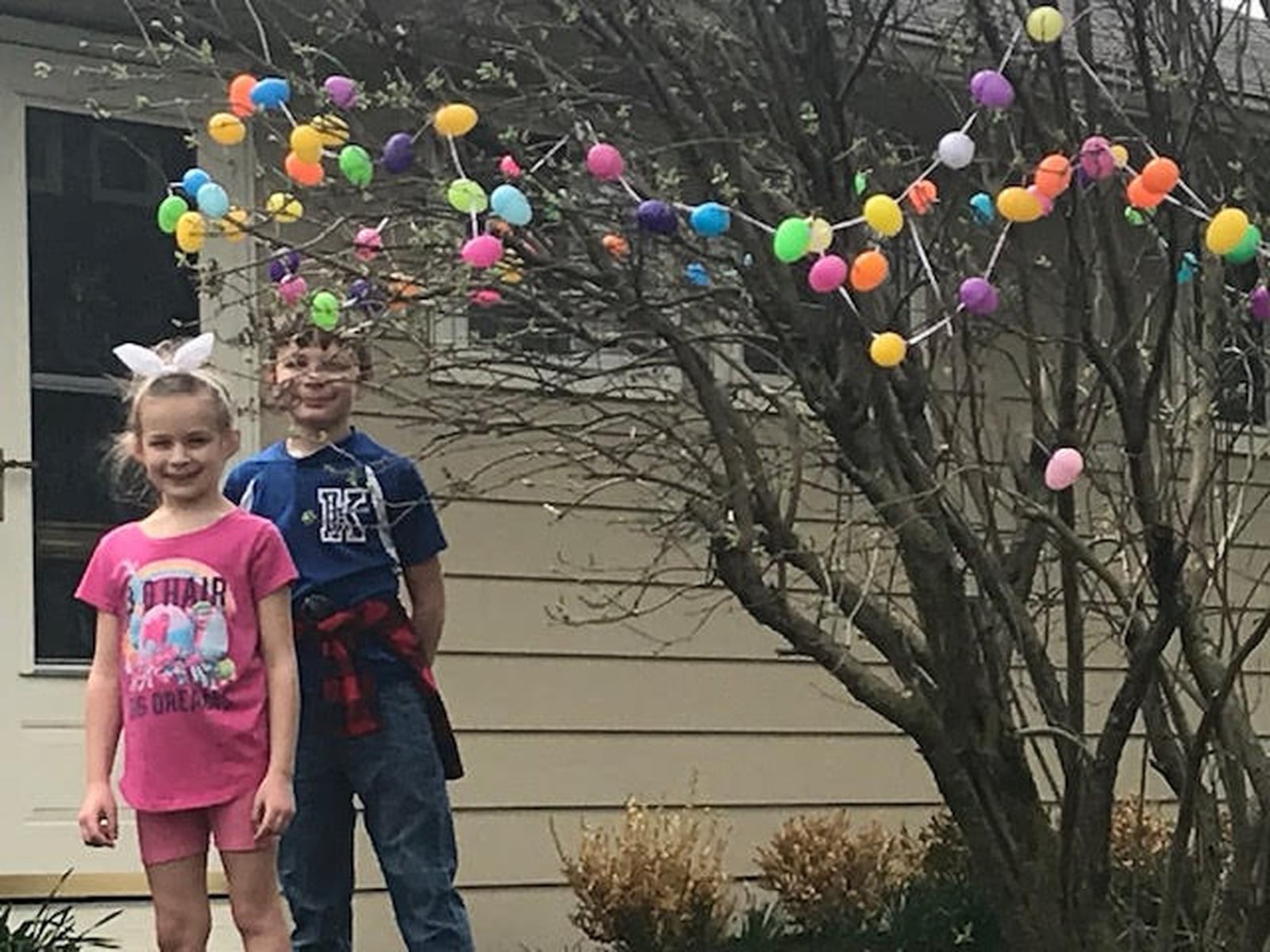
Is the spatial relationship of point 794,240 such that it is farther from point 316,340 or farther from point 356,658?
point 356,658

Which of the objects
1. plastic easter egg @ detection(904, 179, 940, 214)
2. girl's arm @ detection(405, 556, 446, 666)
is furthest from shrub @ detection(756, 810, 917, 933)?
plastic easter egg @ detection(904, 179, 940, 214)

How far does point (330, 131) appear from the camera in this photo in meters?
4.17

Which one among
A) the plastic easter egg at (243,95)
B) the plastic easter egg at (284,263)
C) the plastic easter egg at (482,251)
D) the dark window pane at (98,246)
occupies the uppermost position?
the dark window pane at (98,246)

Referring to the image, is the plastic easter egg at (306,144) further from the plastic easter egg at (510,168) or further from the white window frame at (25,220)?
the white window frame at (25,220)

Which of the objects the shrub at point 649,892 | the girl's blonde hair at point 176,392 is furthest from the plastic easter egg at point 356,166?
the shrub at point 649,892

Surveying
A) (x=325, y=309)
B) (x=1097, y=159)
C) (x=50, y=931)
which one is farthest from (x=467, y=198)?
(x=50, y=931)

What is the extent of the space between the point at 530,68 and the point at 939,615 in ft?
7.16

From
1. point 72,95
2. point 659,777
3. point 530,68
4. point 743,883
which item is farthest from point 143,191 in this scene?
point 743,883

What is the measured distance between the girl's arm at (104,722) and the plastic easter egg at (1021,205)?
5.99ft

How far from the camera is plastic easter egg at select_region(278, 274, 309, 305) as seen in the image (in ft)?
13.8

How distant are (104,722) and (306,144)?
3.83ft

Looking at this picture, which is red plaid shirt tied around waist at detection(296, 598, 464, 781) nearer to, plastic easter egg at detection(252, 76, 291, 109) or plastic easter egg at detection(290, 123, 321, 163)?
plastic easter egg at detection(290, 123, 321, 163)

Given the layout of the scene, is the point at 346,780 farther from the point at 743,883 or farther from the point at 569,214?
the point at 743,883

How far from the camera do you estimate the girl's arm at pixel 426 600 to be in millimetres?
4406
